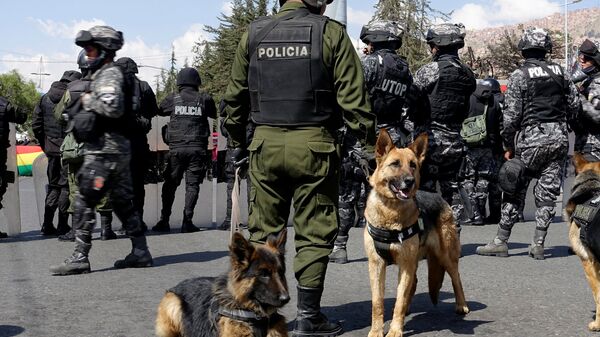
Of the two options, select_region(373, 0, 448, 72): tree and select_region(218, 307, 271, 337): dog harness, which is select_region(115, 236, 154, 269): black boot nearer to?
select_region(218, 307, 271, 337): dog harness

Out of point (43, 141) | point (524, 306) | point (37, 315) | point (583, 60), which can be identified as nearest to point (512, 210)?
point (583, 60)

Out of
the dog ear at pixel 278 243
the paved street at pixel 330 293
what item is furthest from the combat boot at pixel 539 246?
the dog ear at pixel 278 243

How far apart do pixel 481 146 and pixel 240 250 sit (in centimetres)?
882

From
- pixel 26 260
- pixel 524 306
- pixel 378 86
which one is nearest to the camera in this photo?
pixel 524 306

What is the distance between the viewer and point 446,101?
27.0 ft

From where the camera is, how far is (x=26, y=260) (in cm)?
845

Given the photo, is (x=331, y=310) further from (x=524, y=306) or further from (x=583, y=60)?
(x=583, y=60)

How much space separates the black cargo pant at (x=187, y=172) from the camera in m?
10.8

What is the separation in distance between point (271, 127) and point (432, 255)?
168 cm

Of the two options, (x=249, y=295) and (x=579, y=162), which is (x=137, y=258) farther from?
(x=579, y=162)

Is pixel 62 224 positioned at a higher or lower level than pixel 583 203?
lower

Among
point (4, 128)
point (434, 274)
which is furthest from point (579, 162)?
point (4, 128)

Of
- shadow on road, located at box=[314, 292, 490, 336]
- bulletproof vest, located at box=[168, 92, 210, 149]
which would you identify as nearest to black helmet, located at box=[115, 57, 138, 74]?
bulletproof vest, located at box=[168, 92, 210, 149]

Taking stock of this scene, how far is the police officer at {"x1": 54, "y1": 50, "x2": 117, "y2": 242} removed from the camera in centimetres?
750
